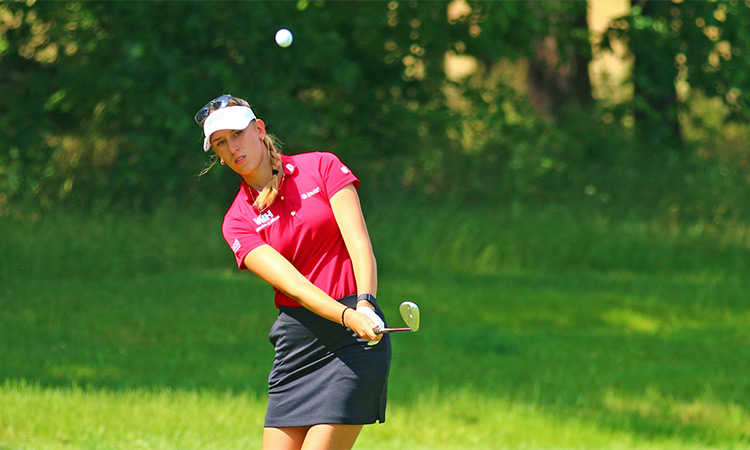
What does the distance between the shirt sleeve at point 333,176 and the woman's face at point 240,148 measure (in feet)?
0.87

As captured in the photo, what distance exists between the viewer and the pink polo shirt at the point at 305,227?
4.64 meters

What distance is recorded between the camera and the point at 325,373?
4.72m

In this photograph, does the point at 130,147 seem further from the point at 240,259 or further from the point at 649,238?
the point at 240,259

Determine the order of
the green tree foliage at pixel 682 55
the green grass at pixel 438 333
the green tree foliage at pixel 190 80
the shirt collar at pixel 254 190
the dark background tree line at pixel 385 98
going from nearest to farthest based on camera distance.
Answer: the shirt collar at pixel 254 190 < the green grass at pixel 438 333 < the green tree foliage at pixel 190 80 < the dark background tree line at pixel 385 98 < the green tree foliage at pixel 682 55

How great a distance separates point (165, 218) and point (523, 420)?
28.2 ft

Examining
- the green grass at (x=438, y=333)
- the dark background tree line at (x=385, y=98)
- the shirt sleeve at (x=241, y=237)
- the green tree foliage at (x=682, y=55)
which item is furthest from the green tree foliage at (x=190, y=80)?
the shirt sleeve at (x=241, y=237)

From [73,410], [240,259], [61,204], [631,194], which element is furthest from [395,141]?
[240,259]

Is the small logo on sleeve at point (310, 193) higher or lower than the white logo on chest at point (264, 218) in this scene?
higher

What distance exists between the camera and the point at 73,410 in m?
8.09

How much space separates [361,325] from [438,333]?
25.7ft

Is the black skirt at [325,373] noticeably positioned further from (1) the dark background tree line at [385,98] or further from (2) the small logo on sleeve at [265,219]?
(1) the dark background tree line at [385,98]

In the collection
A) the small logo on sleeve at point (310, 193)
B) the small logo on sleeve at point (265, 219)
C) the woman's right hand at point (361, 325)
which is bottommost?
the woman's right hand at point (361, 325)

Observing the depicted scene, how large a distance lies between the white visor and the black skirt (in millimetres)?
797

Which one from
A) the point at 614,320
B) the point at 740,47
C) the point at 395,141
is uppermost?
the point at 740,47
